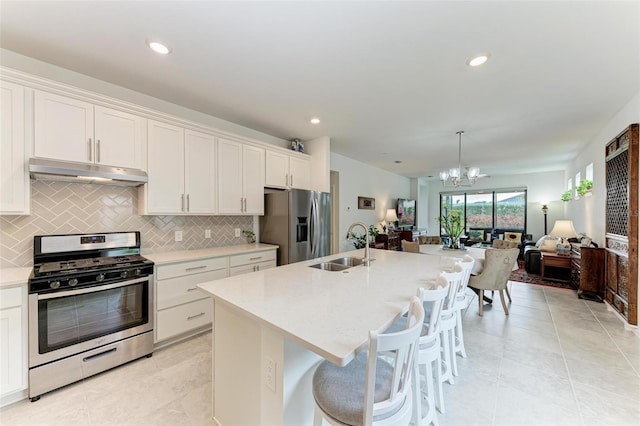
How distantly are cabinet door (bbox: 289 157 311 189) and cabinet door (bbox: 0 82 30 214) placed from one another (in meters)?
2.77

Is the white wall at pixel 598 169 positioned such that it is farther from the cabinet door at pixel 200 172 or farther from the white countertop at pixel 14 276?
the white countertop at pixel 14 276

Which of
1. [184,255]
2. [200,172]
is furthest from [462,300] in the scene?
[200,172]

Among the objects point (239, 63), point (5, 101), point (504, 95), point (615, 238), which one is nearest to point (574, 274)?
point (615, 238)

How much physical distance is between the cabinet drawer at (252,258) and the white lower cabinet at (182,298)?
0.16 m

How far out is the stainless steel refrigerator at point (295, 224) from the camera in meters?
3.47

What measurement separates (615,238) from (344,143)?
4050mm

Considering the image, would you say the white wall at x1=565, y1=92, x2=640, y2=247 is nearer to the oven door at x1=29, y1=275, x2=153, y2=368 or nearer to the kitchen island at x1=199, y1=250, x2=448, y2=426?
the kitchen island at x1=199, y1=250, x2=448, y2=426

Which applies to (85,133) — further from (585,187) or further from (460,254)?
(585,187)

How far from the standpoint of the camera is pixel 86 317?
203 cm

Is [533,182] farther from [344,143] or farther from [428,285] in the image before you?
[428,285]

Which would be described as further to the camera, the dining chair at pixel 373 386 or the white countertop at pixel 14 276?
the white countertop at pixel 14 276

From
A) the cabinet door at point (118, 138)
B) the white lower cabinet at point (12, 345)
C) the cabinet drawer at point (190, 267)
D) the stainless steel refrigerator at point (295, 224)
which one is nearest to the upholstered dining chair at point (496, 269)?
the stainless steel refrigerator at point (295, 224)

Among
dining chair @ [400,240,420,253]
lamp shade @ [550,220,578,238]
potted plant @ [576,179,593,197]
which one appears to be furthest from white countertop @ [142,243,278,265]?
potted plant @ [576,179,593,197]

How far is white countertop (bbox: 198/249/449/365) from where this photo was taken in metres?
→ 1.02
